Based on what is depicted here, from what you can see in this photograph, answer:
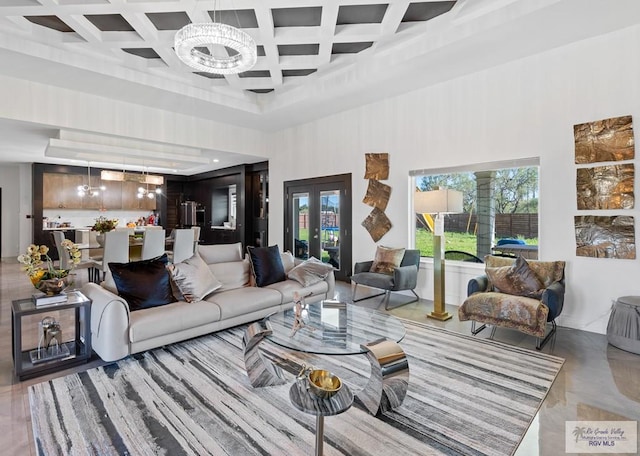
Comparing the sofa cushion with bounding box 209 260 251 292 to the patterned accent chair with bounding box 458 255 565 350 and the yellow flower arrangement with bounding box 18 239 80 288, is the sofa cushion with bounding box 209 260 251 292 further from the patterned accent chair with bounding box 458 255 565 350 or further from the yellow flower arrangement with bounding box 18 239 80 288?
the patterned accent chair with bounding box 458 255 565 350

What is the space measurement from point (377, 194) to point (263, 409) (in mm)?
4267

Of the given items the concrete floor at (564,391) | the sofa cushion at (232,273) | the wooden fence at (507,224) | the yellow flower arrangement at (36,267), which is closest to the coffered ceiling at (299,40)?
the wooden fence at (507,224)

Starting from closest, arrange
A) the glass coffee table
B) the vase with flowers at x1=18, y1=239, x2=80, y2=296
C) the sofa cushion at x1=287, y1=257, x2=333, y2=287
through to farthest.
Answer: the glass coffee table → the vase with flowers at x1=18, y1=239, x2=80, y2=296 → the sofa cushion at x1=287, y1=257, x2=333, y2=287

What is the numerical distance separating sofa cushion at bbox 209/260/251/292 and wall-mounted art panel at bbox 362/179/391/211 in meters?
2.56

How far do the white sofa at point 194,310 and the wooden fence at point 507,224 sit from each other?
86.7 inches

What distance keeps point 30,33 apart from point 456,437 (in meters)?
5.76

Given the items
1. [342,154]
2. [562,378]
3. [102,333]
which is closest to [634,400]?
[562,378]

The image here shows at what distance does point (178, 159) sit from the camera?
23.9 ft

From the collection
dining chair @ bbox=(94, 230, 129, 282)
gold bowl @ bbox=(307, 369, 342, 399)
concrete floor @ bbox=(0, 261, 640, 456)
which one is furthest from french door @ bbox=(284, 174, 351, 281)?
gold bowl @ bbox=(307, 369, 342, 399)

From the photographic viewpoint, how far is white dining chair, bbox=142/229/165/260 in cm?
565

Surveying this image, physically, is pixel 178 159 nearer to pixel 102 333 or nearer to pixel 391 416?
pixel 102 333

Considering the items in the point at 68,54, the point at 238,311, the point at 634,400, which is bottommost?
the point at 634,400

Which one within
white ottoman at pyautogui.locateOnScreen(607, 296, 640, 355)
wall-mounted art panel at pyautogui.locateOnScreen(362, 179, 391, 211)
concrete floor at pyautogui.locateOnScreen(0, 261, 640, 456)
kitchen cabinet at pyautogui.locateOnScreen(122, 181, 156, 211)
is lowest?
concrete floor at pyautogui.locateOnScreen(0, 261, 640, 456)

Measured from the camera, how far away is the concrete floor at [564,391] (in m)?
1.95
